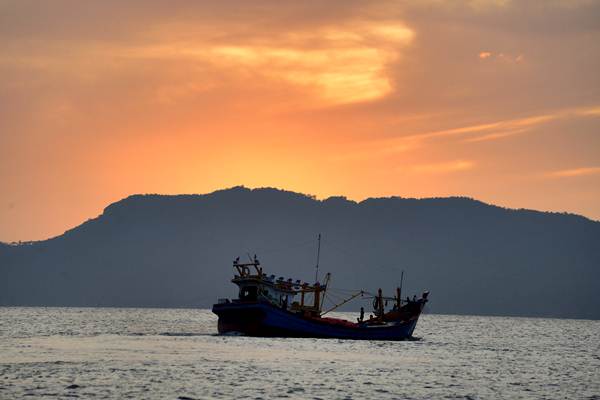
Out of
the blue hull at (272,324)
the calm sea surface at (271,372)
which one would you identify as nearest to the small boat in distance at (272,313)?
the blue hull at (272,324)

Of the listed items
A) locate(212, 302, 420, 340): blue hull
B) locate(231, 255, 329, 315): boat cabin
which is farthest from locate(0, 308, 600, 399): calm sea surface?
locate(231, 255, 329, 315): boat cabin

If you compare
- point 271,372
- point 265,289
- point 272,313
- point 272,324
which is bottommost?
point 271,372

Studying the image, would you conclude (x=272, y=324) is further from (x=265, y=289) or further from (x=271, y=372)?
(x=271, y=372)

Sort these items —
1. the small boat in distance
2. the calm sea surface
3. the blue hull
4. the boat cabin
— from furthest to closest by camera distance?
the boat cabin
the small boat in distance
the blue hull
the calm sea surface

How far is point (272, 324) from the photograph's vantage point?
96438 millimetres

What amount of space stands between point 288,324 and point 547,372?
2923 cm

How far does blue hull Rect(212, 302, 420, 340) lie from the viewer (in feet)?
316

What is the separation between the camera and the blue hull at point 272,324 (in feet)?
316

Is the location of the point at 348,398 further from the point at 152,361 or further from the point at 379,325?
the point at 379,325

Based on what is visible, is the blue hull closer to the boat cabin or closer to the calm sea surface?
the boat cabin

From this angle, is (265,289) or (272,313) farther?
(265,289)

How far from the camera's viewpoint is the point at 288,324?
97375mm

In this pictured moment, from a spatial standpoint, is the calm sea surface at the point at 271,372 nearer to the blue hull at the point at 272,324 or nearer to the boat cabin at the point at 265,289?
the blue hull at the point at 272,324

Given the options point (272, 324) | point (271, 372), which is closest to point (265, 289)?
point (272, 324)
